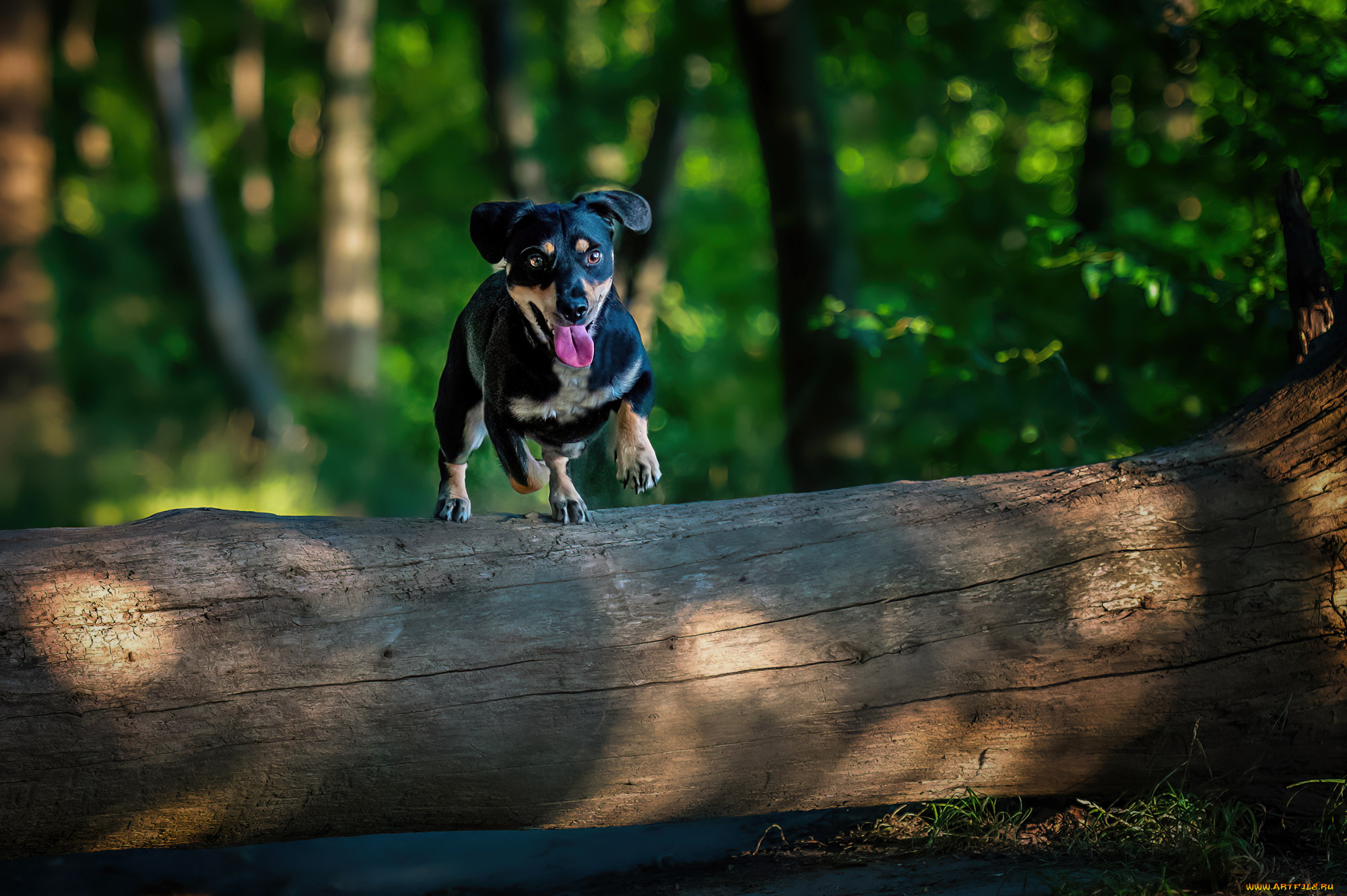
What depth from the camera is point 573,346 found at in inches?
112

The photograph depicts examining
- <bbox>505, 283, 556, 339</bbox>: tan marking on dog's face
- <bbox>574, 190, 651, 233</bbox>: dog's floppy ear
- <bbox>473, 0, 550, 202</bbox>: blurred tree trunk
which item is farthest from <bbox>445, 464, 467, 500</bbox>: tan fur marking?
<bbox>473, 0, 550, 202</bbox>: blurred tree trunk

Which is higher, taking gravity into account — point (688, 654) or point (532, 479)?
point (532, 479)

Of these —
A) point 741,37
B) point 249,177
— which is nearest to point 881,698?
point 741,37

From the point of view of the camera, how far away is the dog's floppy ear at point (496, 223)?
115 inches

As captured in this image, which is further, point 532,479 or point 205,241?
point 205,241

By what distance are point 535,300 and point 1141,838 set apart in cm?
255

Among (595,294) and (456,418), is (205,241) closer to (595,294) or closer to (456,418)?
(456,418)

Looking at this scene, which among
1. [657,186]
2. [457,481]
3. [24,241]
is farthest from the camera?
[24,241]

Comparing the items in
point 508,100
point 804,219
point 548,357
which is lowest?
point 548,357

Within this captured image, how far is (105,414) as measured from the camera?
13.6m

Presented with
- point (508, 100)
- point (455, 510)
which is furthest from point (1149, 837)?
point (508, 100)

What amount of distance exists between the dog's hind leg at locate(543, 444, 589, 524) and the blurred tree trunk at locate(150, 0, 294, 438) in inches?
391

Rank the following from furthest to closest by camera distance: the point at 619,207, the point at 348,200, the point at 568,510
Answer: the point at 348,200 < the point at 568,510 < the point at 619,207

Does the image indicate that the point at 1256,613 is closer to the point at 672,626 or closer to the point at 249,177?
the point at 672,626
